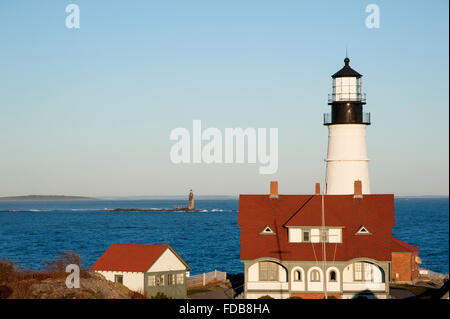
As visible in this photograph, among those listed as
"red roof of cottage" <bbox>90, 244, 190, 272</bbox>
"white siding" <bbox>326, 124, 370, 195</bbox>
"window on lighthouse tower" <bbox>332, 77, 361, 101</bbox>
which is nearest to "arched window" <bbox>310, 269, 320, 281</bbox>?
"red roof of cottage" <bbox>90, 244, 190, 272</bbox>

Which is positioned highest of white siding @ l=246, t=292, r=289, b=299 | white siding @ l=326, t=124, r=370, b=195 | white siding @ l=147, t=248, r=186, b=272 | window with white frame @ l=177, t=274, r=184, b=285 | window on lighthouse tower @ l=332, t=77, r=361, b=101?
window on lighthouse tower @ l=332, t=77, r=361, b=101

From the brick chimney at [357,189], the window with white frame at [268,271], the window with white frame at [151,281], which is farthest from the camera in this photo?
the brick chimney at [357,189]

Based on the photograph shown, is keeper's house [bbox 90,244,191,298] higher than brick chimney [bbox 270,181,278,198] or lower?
lower

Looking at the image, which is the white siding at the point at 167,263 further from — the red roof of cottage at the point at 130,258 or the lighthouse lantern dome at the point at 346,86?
the lighthouse lantern dome at the point at 346,86

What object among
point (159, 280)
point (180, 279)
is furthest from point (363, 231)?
point (159, 280)

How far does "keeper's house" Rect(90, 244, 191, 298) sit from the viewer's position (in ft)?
141

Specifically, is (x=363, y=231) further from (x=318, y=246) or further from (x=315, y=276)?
(x=315, y=276)

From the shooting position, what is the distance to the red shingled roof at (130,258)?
4322cm

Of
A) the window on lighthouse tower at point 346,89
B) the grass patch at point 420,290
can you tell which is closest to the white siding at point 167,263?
the grass patch at point 420,290

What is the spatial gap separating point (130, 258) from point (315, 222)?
40.9 feet

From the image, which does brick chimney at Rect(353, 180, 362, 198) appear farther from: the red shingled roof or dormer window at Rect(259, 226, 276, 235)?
the red shingled roof
